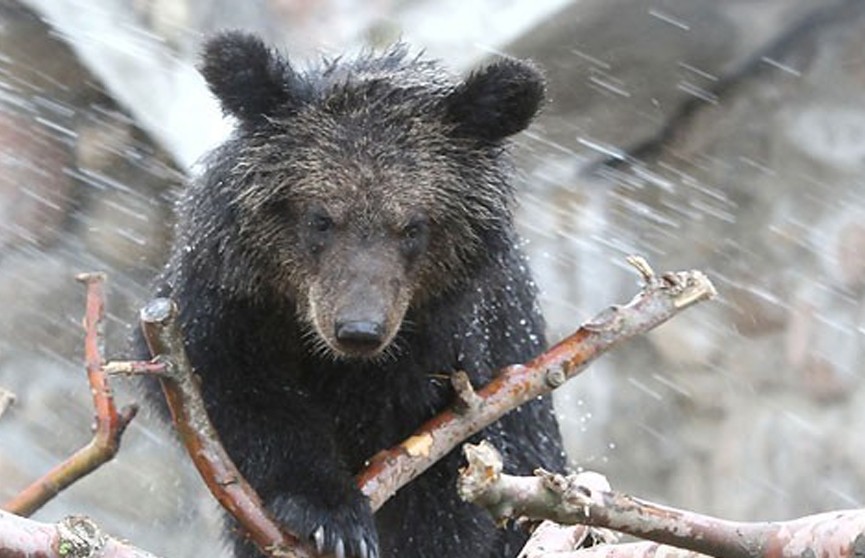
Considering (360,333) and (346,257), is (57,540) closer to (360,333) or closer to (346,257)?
(360,333)

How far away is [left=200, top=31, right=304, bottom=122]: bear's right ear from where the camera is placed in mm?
3602

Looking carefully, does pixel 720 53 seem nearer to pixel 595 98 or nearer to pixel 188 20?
pixel 595 98

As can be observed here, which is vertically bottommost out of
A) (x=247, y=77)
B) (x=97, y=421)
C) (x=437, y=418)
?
(x=97, y=421)

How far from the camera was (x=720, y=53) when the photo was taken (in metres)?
6.57

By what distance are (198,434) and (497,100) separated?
4.35ft

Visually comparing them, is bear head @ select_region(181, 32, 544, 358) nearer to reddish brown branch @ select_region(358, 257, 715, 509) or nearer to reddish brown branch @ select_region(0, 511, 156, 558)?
reddish brown branch @ select_region(358, 257, 715, 509)

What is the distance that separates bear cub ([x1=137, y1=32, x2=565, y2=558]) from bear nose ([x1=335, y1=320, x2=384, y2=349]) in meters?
0.02

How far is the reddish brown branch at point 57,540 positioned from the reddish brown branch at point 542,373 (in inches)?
41.3

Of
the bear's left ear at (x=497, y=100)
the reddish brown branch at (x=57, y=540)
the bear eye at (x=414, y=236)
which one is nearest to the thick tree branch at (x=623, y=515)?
the reddish brown branch at (x=57, y=540)

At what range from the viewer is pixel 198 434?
8.86 feet

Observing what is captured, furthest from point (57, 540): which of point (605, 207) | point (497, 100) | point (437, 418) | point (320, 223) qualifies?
point (605, 207)

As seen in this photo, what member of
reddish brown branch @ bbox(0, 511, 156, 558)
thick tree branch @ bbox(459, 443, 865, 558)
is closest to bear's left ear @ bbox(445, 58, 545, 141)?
thick tree branch @ bbox(459, 443, 865, 558)

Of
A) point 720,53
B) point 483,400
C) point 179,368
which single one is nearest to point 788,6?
point 720,53

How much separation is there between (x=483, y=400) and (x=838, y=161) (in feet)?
12.4
